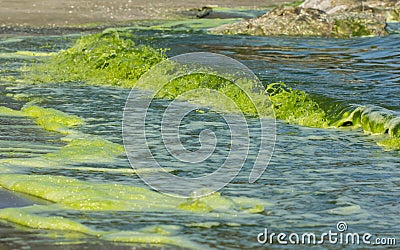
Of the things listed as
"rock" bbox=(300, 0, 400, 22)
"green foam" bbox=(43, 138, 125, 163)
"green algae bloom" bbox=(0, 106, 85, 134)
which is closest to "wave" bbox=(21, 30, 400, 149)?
"green algae bloom" bbox=(0, 106, 85, 134)

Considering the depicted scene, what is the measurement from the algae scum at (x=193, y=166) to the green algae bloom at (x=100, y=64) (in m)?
0.03

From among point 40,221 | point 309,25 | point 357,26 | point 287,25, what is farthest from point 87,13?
point 40,221

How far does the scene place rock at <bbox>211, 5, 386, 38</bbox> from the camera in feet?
48.9

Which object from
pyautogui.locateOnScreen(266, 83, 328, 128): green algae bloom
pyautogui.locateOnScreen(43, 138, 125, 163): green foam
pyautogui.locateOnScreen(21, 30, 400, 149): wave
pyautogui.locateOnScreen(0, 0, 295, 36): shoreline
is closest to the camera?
pyautogui.locateOnScreen(43, 138, 125, 163): green foam

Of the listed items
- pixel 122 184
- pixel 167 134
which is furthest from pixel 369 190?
pixel 167 134

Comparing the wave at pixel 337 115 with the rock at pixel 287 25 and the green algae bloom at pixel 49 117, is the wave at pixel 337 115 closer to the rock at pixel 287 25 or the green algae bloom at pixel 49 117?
the green algae bloom at pixel 49 117

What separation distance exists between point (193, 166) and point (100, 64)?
5726mm

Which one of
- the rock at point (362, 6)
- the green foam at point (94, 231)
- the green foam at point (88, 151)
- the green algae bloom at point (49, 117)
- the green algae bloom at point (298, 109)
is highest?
the rock at point (362, 6)

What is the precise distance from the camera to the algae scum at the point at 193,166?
3.62m

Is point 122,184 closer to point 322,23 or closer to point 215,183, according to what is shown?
point 215,183

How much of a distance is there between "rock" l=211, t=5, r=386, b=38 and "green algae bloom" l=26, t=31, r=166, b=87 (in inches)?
146

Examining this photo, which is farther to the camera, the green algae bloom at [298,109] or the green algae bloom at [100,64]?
the green algae bloom at [100,64]

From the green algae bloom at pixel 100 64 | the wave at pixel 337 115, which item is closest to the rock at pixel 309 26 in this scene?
the green algae bloom at pixel 100 64

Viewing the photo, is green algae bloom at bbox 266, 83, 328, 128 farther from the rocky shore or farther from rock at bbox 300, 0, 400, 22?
rock at bbox 300, 0, 400, 22
